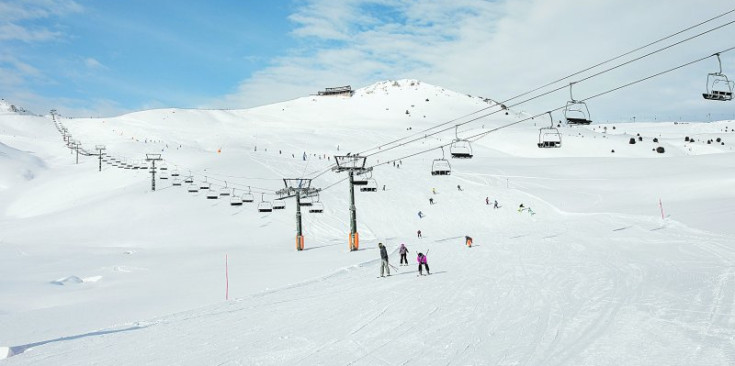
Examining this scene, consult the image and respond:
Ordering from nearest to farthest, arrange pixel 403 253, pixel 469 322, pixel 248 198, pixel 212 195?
pixel 469 322, pixel 403 253, pixel 212 195, pixel 248 198

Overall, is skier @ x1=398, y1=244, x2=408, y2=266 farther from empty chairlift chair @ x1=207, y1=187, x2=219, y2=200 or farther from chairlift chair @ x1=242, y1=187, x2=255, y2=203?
empty chairlift chair @ x1=207, y1=187, x2=219, y2=200

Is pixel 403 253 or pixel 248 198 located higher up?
pixel 248 198

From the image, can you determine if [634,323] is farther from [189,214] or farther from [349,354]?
[189,214]

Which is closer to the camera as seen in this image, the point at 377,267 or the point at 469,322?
the point at 469,322

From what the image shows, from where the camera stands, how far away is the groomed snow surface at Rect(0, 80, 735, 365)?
1064cm

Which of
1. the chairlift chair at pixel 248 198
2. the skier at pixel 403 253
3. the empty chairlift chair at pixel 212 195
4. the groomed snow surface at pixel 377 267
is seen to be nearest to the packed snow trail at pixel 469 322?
the groomed snow surface at pixel 377 267

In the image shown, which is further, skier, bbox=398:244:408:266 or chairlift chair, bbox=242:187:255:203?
chairlift chair, bbox=242:187:255:203

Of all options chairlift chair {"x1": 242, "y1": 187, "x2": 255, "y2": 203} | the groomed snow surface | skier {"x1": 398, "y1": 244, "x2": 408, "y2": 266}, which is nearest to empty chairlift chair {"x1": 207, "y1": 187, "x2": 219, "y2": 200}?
the groomed snow surface

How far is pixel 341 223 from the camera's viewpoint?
162ft

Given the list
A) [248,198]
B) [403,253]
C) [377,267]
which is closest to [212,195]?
[248,198]

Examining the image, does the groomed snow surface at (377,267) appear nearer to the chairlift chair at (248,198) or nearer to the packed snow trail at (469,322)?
the packed snow trail at (469,322)

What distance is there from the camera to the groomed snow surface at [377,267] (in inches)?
419

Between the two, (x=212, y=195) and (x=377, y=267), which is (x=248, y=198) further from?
(x=377, y=267)

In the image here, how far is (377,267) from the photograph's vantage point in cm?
2461
